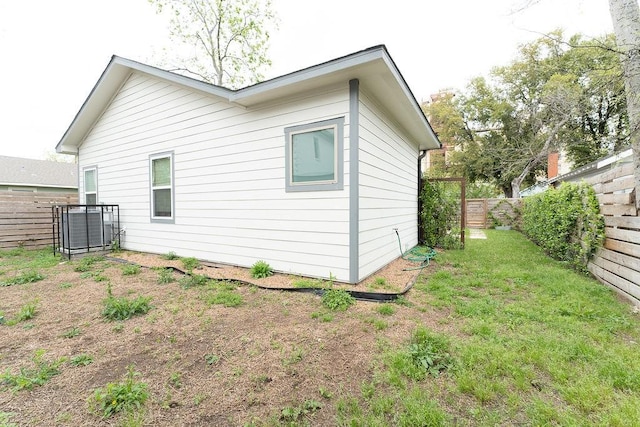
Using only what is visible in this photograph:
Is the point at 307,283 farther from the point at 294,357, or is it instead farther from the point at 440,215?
the point at 440,215

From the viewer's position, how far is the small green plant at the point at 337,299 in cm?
323

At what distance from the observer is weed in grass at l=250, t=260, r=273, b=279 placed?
4379mm

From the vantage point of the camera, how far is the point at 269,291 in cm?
385

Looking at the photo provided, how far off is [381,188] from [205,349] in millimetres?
3556

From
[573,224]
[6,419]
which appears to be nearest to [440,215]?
[573,224]

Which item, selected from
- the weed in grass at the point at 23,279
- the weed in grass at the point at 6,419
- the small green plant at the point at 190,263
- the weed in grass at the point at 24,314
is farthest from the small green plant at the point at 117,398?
the weed in grass at the point at 23,279

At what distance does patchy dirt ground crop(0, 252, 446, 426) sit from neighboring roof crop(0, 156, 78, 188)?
16.0 metres

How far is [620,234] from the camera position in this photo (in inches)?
135

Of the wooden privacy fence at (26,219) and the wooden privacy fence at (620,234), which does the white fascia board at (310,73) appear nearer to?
the wooden privacy fence at (620,234)

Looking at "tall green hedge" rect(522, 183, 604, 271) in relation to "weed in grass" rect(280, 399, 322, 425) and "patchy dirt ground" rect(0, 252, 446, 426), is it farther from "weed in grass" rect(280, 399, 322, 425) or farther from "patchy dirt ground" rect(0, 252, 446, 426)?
"weed in grass" rect(280, 399, 322, 425)

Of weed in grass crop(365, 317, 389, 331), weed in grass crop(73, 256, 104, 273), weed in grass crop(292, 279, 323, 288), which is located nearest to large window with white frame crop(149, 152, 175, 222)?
weed in grass crop(73, 256, 104, 273)

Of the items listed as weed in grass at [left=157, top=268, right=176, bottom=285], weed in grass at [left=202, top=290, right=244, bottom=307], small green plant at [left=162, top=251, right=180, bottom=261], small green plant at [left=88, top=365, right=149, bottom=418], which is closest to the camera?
small green plant at [left=88, top=365, right=149, bottom=418]

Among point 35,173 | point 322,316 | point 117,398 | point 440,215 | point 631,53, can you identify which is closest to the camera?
point 117,398

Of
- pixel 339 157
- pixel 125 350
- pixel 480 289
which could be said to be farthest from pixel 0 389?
pixel 480 289
